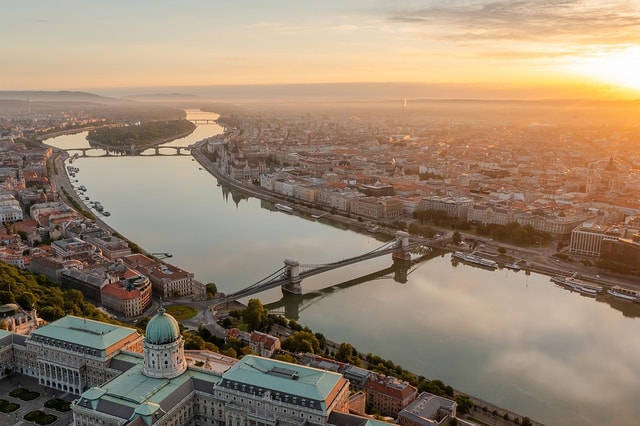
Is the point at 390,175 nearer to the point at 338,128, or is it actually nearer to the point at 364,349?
the point at 364,349

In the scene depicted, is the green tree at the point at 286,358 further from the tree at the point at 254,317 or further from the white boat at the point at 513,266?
the white boat at the point at 513,266

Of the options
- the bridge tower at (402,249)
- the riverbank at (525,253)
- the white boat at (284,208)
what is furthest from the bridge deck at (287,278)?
the white boat at (284,208)

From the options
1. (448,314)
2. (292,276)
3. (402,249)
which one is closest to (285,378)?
(448,314)

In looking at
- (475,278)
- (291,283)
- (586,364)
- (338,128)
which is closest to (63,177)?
(291,283)

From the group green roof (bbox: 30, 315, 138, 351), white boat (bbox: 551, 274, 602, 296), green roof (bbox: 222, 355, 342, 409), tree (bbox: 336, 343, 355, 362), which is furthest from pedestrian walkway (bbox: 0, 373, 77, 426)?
white boat (bbox: 551, 274, 602, 296)

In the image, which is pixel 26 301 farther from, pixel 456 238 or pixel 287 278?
pixel 456 238

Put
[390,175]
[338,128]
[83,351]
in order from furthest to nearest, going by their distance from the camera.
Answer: [338,128]
[390,175]
[83,351]

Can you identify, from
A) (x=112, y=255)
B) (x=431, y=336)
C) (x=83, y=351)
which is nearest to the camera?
(x=83, y=351)
